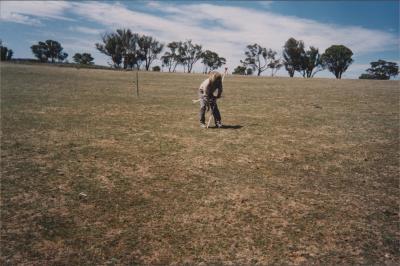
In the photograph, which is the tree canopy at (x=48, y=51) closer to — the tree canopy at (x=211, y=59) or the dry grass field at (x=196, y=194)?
the tree canopy at (x=211, y=59)

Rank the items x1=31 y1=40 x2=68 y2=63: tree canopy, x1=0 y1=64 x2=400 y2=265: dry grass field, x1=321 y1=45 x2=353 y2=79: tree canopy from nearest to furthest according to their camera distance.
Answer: x1=0 y1=64 x2=400 y2=265: dry grass field
x1=321 y1=45 x2=353 y2=79: tree canopy
x1=31 y1=40 x2=68 y2=63: tree canopy

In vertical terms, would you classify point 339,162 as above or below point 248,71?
below

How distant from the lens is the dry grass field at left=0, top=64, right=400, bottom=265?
4.93 meters

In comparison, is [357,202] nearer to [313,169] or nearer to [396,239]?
[396,239]

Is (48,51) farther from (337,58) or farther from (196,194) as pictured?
(196,194)

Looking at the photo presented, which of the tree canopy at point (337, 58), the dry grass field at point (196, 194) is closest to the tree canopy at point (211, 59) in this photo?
the tree canopy at point (337, 58)

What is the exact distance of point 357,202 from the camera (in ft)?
21.3

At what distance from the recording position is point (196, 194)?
6703 mm

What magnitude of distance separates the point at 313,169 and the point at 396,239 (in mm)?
3137

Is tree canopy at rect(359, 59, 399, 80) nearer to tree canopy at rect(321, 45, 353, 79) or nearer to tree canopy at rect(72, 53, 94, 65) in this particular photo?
tree canopy at rect(321, 45, 353, 79)

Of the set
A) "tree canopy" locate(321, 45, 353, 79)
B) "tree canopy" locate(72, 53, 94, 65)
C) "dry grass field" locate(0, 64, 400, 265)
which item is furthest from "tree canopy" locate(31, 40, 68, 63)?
"dry grass field" locate(0, 64, 400, 265)

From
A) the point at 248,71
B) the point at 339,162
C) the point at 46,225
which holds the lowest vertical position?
the point at 46,225

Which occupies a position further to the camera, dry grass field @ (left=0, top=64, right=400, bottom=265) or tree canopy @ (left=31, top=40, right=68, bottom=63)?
tree canopy @ (left=31, top=40, right=68, bottom=63)

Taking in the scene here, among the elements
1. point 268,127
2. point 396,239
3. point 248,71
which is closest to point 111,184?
point 396,239
